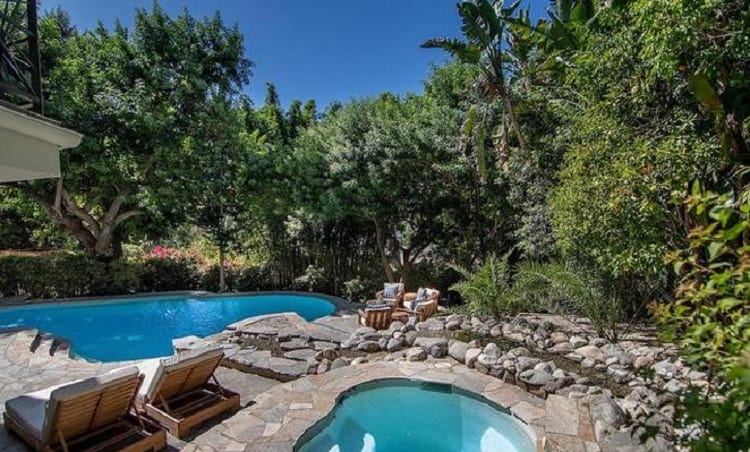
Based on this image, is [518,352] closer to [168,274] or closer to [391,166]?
[391,166]

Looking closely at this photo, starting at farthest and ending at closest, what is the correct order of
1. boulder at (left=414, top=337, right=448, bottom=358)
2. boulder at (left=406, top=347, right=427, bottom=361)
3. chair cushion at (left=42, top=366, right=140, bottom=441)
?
boulder at (left=414, top=337, right=448, bottom=358)
boulder at (left=406, top=347, right=427, bottom=361)
chair cushion at (left=42, top=366, right=140, bottom=441)

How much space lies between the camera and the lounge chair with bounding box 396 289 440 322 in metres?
9.35

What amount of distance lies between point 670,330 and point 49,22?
18.7 metres

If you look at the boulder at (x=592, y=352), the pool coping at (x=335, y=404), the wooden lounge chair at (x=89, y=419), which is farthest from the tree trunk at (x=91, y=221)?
the boulder at (x=592, y=352)

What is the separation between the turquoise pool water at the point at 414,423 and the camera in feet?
15.1

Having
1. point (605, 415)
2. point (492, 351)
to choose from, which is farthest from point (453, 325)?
point (605, 415)

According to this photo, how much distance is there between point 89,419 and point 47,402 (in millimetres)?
427

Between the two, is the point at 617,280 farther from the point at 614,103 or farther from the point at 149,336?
the point at 149,336

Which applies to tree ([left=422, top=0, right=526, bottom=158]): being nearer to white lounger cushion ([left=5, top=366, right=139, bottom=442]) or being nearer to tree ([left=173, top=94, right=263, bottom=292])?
tree ([left=173, top=94, right=263, bottom=292])

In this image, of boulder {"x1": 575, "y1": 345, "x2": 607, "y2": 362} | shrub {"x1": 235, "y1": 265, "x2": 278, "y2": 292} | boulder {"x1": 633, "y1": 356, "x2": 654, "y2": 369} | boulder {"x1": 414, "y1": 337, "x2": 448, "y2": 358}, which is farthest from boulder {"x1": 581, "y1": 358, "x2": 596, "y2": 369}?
shrub {"x1": 235, "y1": 265, "x2": 278, "y2": 292}

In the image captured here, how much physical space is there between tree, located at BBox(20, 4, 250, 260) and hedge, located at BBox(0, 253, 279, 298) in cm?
92

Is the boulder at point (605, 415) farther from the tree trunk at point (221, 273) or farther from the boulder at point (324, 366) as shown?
the tree trunk at point (221, 273)

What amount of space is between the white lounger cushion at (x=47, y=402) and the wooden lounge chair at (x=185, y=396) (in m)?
0.52

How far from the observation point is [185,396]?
5.30 meters
